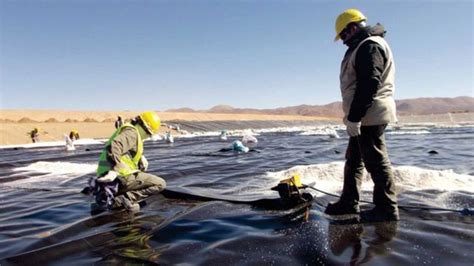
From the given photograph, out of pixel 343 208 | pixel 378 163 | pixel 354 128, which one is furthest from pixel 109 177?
pixel 378 163

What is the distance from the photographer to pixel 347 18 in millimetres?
4219

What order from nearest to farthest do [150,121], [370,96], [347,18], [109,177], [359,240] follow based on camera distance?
[359,240] → [370,96] → [347,18] → [109,177] → [150,121]

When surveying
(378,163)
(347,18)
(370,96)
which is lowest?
(378,163)

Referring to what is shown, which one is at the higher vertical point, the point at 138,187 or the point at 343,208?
the point at 138,187

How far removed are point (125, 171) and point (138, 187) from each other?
409 millimetres

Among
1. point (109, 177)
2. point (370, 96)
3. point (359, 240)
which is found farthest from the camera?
point (109, 177)

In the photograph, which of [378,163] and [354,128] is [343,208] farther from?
[354,128]

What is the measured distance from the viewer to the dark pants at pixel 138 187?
5488 millimetres

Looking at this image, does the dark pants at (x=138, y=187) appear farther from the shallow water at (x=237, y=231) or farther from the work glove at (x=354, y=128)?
the work glove at (x=354, y=128)

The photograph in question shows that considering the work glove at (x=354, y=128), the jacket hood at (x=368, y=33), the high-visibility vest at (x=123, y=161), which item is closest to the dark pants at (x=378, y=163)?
the work glove at (x=354, y=128)

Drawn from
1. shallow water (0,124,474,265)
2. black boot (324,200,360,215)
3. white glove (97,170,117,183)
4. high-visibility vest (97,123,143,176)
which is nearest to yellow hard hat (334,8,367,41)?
black boot (324,200,360,215)

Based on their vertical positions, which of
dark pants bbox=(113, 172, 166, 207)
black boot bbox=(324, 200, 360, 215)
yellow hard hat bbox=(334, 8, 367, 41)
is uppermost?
yellow hard hat bbox=(334, 8, 367, 41)

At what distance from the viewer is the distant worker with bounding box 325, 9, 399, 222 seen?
393cm

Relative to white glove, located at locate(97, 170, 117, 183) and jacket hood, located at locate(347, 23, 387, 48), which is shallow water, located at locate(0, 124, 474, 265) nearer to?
white glove, located at locate(97, 170, 117, 183)
